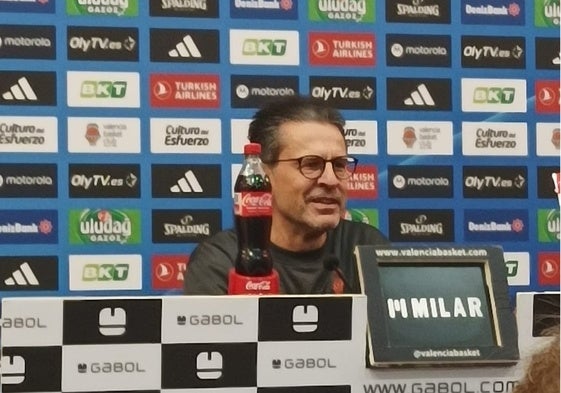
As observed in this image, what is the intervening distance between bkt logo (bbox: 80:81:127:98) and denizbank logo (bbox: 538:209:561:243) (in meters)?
1.62

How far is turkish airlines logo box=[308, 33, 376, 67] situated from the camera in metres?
3.41

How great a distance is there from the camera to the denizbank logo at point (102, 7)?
325 cm

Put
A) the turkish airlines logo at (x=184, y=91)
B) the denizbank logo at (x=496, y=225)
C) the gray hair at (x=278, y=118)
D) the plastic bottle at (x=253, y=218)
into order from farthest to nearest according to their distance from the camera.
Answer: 1. the denizbank logo at (x=496, y=225)
2. the turkish airlines logo at (x=184, y=91)
3. the gray hair at (x=278, y=118)
4. the plastic bottle at (x=253, y=218)

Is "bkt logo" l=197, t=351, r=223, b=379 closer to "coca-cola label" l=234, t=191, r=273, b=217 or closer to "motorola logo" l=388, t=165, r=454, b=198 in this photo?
"coca-cola label" l=234, t=191, r=273, b=217

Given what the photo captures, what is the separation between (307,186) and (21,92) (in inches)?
47.9

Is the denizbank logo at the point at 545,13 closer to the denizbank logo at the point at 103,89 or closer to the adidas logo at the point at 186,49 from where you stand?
the adidas logo at the point at 186,49

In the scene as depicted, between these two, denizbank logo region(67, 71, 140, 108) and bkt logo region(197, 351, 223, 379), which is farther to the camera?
denizbank logo region(67, 71, 140, 108)

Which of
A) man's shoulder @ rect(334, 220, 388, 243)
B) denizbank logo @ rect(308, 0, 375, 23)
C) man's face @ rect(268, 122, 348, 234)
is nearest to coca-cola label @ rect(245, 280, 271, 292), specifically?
man's face @ rect(268, 122, 348, 234)

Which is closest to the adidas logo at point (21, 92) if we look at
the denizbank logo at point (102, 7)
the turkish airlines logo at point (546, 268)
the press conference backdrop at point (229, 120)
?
the press conference backdrop at point (229, 120)

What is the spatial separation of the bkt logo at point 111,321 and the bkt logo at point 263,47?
233 cm

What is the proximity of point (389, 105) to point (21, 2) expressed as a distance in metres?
1.35

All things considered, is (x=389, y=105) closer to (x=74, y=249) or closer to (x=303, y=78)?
(x=303, y=78)

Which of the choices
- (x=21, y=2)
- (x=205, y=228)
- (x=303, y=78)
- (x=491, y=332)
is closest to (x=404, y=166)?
(x=303, y=78)

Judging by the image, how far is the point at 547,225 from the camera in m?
3.59
